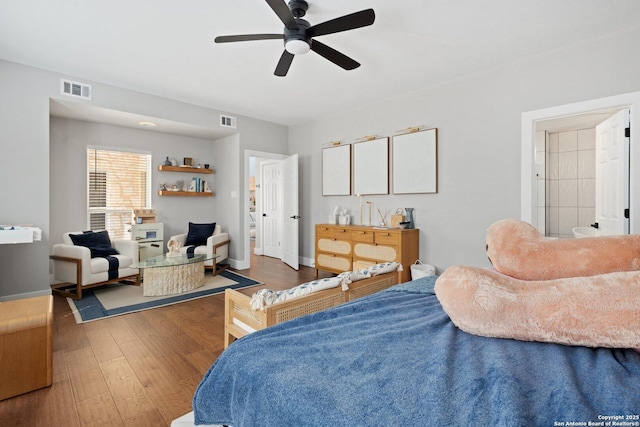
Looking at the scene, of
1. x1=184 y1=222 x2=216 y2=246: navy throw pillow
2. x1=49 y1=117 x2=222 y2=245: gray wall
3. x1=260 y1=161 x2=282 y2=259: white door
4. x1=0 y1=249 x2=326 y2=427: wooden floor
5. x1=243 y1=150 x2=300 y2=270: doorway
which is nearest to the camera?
x1=0 y1=249 x2=326 y2=427: wooden floor

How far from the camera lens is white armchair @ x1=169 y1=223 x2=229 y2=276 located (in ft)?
16.0

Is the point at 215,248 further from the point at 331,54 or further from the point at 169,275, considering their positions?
the point at 331,54

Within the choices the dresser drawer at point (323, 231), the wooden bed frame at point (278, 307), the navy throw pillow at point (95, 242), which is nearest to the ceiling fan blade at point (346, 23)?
the wooden bed frame at point (278, 307)

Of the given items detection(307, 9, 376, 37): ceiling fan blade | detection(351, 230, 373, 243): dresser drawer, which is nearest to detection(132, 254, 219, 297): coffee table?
detection(351, 230, 373, 243): dresser drawer

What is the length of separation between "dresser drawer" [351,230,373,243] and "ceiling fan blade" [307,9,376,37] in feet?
8.50

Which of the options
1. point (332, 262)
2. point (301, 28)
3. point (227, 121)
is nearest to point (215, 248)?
point (332, 262)

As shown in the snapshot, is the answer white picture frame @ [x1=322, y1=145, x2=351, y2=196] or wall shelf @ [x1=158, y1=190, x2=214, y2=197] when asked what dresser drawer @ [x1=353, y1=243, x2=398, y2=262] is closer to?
white picture frame @ [x1=322, y1=145, x2=351, y2=196]

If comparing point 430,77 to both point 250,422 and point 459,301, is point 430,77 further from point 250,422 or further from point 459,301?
point 250,422

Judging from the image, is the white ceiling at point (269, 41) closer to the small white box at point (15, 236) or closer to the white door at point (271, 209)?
the small white box at point (15, 236)

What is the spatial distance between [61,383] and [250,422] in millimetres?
1821

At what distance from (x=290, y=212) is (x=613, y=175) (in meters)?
4.28

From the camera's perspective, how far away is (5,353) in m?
1.79

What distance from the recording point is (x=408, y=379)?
85 centimetres

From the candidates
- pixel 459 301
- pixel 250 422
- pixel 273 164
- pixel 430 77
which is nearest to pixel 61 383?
pixel 250 422
